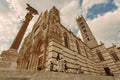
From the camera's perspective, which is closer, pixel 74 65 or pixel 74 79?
pixel 74 79

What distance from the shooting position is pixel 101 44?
72.8ft

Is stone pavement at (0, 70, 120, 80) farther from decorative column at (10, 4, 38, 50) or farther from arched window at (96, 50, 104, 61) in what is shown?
arched window at (96, 50, 104, 61)

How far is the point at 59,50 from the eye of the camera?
1095 centimetres

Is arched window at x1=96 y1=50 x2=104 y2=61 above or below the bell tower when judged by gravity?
below

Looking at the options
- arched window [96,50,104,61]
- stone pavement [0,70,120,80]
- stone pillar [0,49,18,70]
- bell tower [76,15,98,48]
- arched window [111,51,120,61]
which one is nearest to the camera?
stone pavement [0,70,120,80]

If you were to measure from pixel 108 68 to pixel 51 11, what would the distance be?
17.2 meters

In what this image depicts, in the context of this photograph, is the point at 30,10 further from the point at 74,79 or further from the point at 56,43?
the point at 74,79

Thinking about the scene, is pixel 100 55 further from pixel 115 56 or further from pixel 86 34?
pixel 86 34

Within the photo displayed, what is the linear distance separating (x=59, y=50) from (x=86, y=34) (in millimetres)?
24657

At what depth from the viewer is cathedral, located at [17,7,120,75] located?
36.2 feet

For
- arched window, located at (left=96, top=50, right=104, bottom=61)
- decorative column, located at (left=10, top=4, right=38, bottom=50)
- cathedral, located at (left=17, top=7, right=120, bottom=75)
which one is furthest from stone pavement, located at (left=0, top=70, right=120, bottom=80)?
arched window, located at (left=96, top=50, right=104, bottom=61)

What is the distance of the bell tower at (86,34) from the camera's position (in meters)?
29.4

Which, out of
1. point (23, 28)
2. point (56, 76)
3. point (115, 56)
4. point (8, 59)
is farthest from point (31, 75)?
point (115, 56)

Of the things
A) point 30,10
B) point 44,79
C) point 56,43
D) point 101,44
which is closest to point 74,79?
point 44,79
